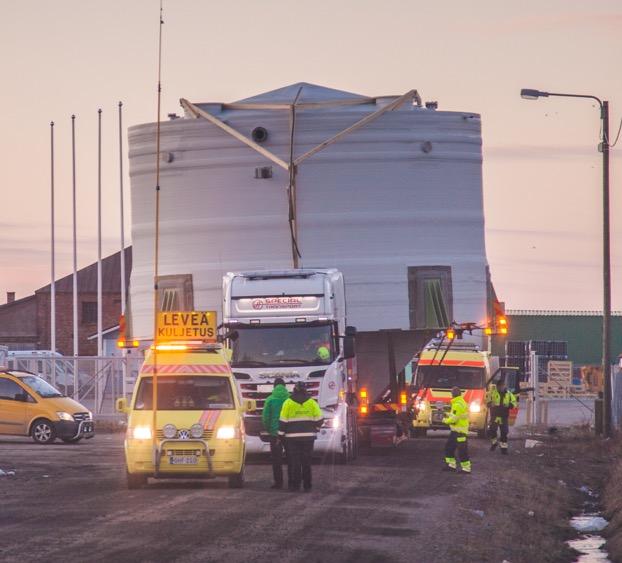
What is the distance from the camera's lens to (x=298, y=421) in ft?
81.4

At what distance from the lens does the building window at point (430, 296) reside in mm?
30062

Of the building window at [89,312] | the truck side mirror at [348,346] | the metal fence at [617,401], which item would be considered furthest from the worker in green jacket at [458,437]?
the building window at [89,312]

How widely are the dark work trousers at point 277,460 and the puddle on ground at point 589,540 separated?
4541mm

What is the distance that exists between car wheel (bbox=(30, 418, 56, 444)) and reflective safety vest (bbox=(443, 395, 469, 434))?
12.9 m

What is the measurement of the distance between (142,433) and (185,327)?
3.29m

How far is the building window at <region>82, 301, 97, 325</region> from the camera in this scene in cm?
10069

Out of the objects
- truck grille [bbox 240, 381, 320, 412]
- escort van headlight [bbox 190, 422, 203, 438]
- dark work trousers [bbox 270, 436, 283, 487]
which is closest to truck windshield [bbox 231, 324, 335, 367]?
truck grille [bbox 240, 381, 320, 412]

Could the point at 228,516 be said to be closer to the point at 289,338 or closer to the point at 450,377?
the point at 289,338

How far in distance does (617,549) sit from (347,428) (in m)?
12.1

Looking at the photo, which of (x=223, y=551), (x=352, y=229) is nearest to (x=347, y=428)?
(x=352, y=229)

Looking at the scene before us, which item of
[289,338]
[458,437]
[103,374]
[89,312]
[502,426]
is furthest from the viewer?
[89,312]

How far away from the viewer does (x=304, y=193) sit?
98.0 feet

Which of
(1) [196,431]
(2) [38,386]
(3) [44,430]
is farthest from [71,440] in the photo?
(1) [196,431]

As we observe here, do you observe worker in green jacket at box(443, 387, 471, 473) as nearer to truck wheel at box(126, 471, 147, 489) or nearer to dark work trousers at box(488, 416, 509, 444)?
dark work trousers at box(488, 416, 509, 444)
